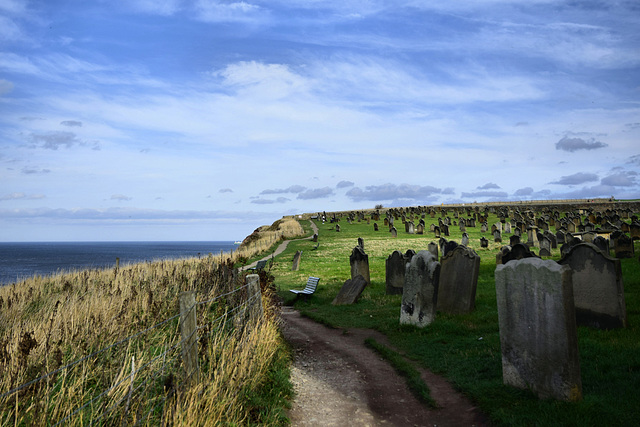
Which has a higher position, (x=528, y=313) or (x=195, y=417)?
(x=528, y=313)

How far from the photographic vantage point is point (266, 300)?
33.1 ft

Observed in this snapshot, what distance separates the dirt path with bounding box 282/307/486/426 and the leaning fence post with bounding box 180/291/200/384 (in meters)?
1.57

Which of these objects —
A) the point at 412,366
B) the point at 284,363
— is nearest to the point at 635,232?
the point at 412,366

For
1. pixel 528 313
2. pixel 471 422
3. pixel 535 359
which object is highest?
pixel 528 313

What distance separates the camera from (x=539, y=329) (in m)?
6.58

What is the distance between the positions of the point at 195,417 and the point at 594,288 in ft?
27.2

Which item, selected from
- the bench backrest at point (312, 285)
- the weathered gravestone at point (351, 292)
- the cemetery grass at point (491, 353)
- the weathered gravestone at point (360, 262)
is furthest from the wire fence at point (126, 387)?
the weathered gravestone at point (360, 262)

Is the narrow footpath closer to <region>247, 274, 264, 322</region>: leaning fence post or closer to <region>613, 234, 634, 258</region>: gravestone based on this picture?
<region>247, 274, 264, 322</region>: leaning fence post

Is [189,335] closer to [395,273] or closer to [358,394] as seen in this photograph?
[358,394]

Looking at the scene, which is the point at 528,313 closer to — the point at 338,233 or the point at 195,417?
the point at 195,417

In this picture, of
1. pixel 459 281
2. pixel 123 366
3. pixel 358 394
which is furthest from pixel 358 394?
pixel 459 281

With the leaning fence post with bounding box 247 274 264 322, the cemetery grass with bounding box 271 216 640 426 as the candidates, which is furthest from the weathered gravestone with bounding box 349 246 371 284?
the leaning fence post with bounding box 247 274 264 322

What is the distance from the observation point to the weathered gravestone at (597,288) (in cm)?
908

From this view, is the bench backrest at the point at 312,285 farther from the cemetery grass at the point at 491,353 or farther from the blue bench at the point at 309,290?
the cemetery grass at the point at 491,353
